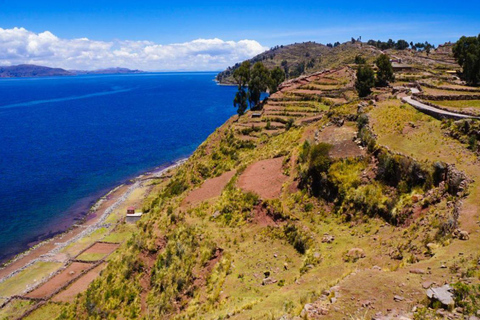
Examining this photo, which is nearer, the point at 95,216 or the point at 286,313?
the point at 286,313

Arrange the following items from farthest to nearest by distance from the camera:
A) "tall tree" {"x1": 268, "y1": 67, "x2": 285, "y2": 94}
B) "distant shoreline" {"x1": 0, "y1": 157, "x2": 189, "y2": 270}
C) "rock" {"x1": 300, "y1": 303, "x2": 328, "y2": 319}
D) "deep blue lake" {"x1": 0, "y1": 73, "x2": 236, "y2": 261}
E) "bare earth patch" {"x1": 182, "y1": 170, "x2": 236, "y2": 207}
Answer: "tall tree" {"x1": 268, "y1": 67, "x2": 285, "y2": 94}
"deep blue lake" {"x1": 0, "y1": 73, "x2": 236, "y2": 261}
"distant shoreline" {"x1": 0, "y1": 157, "x2": 189, "y2": 270}
"bare earth patch" {"x1": 182, "y1": 170, "x2": 236, "y2": 207}
"rock" {"x1": 300, "y1": 303, "x2": 328, "y2": 319}

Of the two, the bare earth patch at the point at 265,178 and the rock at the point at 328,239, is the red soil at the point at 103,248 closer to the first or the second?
the bare earth patch at the point at 265,178

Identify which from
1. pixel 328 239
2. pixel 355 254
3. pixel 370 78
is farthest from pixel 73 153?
pixel 355 254

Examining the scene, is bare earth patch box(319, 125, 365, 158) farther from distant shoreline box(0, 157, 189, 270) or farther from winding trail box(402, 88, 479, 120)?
distant shoreline box(0, 157, 189, 270)

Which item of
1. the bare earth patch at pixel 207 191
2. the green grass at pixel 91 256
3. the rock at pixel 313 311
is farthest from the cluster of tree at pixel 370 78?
the rock at pixel 313 311

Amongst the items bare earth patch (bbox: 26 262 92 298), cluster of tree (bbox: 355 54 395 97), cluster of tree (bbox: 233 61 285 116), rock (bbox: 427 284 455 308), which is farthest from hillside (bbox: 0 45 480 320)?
cluster of tree (bbox: 233 61 285 116)

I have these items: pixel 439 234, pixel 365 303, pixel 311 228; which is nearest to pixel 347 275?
pixel 365 303

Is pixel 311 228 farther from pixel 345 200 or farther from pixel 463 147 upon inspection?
pixel 463 147
